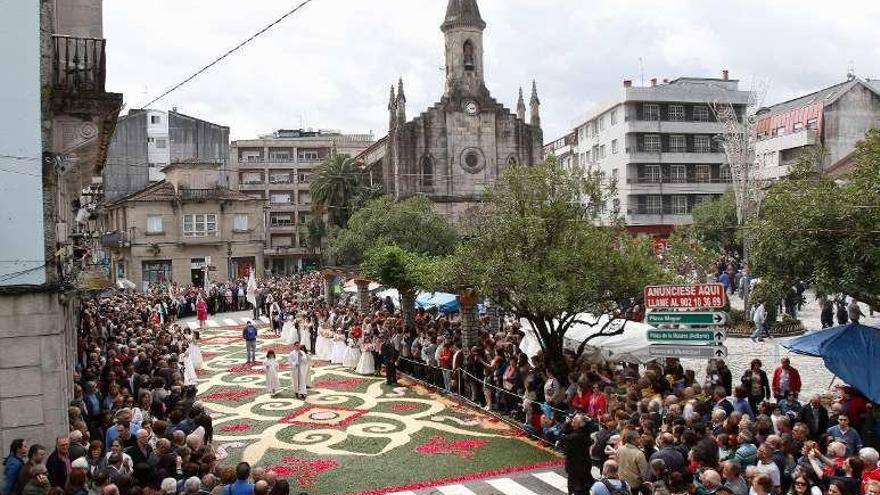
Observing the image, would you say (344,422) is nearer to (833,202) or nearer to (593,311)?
(593,311)

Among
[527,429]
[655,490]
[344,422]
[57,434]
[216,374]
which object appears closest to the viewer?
[655,490]

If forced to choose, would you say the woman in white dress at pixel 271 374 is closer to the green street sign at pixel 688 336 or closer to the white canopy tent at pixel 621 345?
the white canopy tent at pixel 621 345

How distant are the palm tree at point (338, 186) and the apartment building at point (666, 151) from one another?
73.7 feet

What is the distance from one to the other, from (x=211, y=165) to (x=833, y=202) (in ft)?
168

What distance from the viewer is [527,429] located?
696 inches

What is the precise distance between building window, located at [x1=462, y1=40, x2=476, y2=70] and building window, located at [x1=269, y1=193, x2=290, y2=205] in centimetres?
3496

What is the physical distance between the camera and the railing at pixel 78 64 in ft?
46.2

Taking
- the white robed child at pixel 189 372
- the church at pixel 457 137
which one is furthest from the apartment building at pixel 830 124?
the white robed child at pixel 189 372

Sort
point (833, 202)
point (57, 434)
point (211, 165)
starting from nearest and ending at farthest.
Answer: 1. point (57, 434)
2. point (833, 202)
3. point (211, 165)

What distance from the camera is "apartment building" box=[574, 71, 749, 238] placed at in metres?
68.2

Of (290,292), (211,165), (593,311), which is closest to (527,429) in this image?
(593,311)

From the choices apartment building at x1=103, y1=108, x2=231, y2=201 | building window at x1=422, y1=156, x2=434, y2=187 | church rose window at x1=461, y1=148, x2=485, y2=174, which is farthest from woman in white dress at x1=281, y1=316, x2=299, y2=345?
apartment building at x1=103, y1=108, x2=231, y2=201

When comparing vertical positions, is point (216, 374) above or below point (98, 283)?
below

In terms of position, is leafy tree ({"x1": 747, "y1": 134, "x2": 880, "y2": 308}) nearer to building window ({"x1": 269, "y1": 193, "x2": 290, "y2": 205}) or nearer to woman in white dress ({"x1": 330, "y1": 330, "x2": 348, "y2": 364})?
woman in white dress ({"x1": 330, "y1": 330, "x2": 348, "y2": 364})
